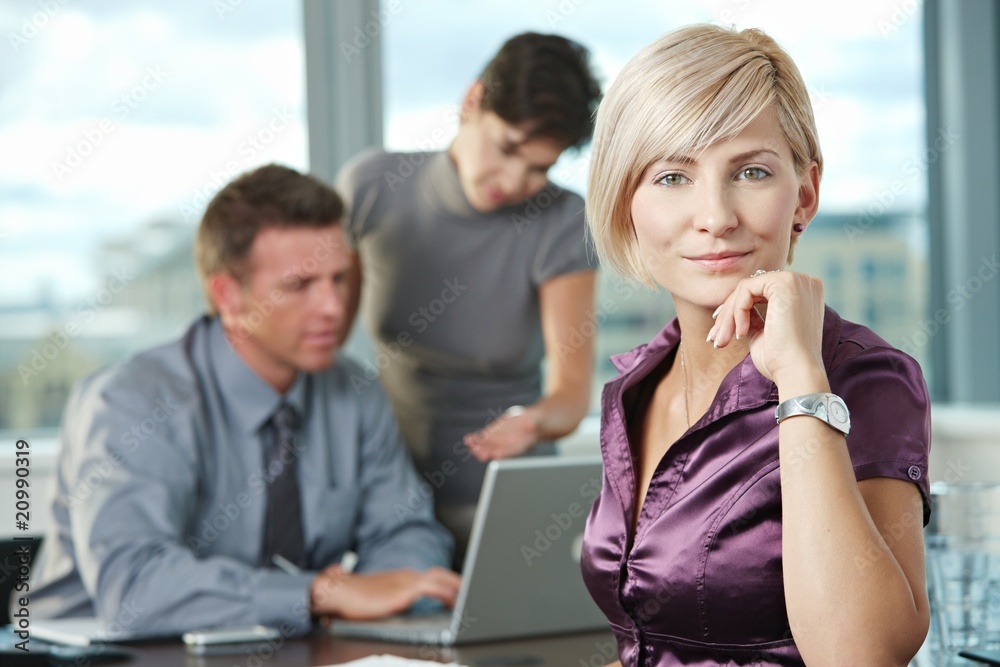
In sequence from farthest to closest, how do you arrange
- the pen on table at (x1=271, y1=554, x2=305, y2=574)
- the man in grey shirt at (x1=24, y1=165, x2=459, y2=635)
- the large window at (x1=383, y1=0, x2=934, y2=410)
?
the large window at (x1=383, y1=0, x2=934, y2=410)
the pen on table at (x1=271, y1=554, x2=305, y2=574)
the man in grey shirt at (x1=24, y1=165, x2=459, y2=635)

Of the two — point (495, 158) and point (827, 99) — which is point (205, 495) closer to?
point (495, 158)

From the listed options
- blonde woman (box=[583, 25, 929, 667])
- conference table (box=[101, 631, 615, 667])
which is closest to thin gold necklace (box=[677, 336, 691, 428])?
blonde woman (box=[583, 25, 929, 667])

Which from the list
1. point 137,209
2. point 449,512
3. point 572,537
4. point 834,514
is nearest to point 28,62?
point 137,209

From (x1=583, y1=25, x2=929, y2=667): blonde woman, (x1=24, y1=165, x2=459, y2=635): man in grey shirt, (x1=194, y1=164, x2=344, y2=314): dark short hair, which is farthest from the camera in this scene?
(x1=194, y1=164, x2=344, y2=314): dark short hair

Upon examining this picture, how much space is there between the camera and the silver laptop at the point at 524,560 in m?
1.62

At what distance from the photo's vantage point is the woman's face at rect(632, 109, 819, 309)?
3.94ft

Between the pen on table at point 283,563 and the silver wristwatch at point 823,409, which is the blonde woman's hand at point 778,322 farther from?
the pen on table at point 283,563

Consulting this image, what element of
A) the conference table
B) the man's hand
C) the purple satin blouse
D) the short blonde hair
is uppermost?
the short blonde hair

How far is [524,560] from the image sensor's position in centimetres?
166

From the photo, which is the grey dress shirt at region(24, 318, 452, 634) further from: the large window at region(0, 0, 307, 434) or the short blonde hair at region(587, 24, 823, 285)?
the large window at region(0, 0, 307, 434)

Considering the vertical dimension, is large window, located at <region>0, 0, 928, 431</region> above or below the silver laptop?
above

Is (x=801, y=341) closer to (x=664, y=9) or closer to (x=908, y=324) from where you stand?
(x=664, y=9)

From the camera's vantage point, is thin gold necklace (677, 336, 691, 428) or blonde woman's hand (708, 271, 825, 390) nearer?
blonde woman's hand (708, 271, 825, 390)

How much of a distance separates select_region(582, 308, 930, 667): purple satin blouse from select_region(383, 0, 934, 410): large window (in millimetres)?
2337
